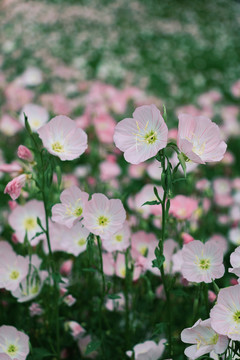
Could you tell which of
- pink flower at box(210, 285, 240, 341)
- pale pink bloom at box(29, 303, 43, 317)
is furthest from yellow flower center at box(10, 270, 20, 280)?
pink flower at box(210, 285, 240, 341)

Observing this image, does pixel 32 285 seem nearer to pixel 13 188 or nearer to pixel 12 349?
pixel 12 349

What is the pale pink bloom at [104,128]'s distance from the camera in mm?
2762

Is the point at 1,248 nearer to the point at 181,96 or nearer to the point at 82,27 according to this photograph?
the point at 181,96

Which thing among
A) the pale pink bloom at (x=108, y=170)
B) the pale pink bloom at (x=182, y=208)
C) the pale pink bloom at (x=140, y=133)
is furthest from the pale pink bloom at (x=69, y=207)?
the pale pink bloom at (x=108, y=170)

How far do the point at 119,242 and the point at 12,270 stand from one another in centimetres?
35

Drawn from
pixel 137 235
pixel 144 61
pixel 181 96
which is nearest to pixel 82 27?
pixel 144 61

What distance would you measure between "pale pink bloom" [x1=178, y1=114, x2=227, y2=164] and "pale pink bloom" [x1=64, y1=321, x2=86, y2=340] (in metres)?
0.68

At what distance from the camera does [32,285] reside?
1.49m

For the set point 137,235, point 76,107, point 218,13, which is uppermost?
point 137,235

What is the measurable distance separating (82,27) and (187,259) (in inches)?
257

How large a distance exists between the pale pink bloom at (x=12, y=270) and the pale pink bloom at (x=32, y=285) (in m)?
0.02

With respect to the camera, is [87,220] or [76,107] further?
[76,107]

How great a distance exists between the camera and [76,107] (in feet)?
11.7

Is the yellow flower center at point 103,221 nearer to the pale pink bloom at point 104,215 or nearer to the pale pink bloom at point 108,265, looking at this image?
the pale pink bloom at point 104,215
